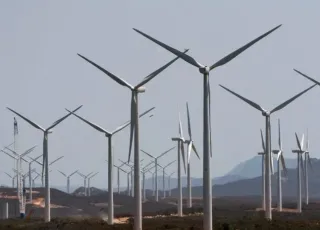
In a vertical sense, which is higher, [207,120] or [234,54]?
[234,54]

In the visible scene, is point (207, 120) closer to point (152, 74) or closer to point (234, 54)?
point (234, 54)

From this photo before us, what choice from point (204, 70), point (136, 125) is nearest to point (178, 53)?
point (204, 70)

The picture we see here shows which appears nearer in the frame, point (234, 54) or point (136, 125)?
point (234, 54)

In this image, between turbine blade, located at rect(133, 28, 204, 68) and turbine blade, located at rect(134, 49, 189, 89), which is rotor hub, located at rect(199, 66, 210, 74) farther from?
turbine blade, located at rect(134, 49, 189, 89)

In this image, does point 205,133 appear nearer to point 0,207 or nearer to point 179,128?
point 179,128

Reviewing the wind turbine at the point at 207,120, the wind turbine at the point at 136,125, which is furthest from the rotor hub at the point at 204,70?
the wind turbine at the point at 136,125

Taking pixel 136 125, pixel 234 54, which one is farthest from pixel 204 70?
pixel 136 125

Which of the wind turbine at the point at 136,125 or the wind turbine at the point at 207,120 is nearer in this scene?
the wind turbine at the point at 207,120

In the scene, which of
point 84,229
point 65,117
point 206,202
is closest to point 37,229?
point 84,229

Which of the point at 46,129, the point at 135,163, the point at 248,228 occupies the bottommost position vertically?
the point at 248,228

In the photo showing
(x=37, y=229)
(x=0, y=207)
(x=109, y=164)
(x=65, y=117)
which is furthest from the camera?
(x=0, y=207)

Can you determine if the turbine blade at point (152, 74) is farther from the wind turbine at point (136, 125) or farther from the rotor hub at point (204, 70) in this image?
the rotor hub at point (204, 70)

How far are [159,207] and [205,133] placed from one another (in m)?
130

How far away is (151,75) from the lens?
2717 inches
